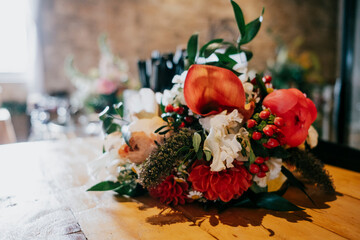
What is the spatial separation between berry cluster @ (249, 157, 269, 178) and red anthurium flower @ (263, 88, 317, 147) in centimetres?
7

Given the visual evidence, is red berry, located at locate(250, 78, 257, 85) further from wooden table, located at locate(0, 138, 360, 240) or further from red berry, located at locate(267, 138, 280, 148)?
wooden table, located at locate(0, 138, 360, 240)

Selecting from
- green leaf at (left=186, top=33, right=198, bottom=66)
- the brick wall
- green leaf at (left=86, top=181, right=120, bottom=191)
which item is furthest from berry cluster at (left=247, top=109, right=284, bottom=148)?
the brick wall

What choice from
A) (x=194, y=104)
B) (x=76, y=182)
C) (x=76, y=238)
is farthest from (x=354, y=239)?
(x=76, y=182)

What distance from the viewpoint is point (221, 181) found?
55cm

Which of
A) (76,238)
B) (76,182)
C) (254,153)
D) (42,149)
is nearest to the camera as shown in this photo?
(76,238)

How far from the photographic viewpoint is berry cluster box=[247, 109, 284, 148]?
0.53 meters

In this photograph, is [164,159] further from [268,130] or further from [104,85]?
[104,85]

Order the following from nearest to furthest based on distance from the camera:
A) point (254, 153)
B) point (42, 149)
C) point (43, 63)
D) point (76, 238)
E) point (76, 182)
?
1. point (76, 238)
2. point (254, 153)
3. point (76, 182)
4. point (42, 149)
5. point (43, 63)

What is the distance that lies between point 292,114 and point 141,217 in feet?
1.22

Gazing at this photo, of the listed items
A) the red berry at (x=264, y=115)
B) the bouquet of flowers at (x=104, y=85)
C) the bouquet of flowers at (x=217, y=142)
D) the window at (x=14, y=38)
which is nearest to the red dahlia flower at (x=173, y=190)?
the bouquet of flowers at (x=217, y=142)

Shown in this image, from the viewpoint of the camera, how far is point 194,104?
0.56 meters

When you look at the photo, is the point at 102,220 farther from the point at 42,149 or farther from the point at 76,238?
the point at 42,149

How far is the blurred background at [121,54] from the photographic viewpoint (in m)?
2.19

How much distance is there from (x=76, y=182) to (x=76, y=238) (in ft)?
1.03
